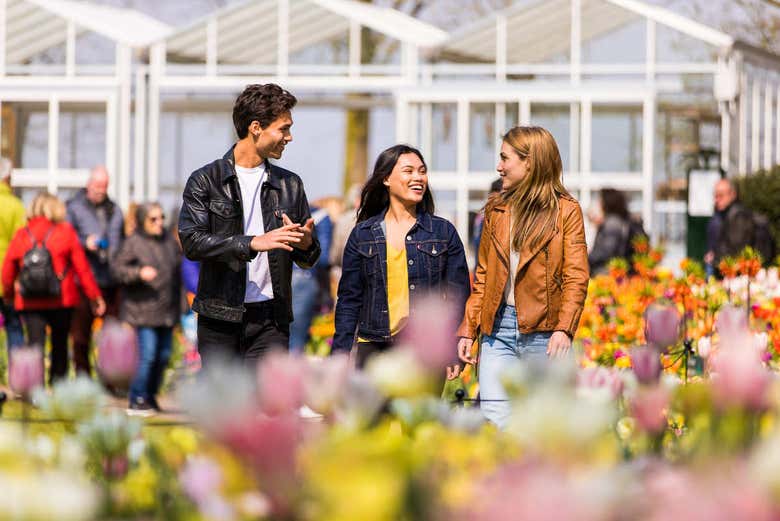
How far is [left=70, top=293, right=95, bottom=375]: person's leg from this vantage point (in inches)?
424

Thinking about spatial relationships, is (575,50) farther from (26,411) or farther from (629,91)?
(26,411)

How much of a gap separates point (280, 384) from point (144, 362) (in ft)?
28.7

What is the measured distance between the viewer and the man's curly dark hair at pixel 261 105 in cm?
495

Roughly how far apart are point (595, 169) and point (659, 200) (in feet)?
2.74

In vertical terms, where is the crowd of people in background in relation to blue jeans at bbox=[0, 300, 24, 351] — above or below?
above

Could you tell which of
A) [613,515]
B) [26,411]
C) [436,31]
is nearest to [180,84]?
[436,31]

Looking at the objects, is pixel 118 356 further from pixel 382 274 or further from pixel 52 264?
pixel 52 264

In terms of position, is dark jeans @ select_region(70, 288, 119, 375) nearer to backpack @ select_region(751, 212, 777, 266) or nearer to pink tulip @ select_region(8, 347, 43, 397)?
backpack @ select_region(751, 212, 777, 266)

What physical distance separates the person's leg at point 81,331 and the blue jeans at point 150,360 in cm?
64

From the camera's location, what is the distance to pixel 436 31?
58.6 ft

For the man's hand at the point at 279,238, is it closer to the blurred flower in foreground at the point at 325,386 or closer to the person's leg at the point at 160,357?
the blurred flower in foreground at the point at 325,386

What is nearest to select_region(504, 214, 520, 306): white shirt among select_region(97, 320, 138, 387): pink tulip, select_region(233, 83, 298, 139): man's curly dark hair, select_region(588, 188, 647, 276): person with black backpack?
select_region(233, 83, 298, 139): man's curly dark hair

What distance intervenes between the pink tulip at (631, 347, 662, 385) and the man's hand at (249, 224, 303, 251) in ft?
7.51

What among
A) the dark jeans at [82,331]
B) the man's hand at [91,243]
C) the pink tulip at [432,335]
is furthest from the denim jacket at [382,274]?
the man's hand at [91,243]
